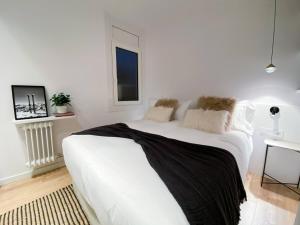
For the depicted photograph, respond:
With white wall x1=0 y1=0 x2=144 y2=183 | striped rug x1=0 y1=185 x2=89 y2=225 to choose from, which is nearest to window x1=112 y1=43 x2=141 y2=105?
white wall x1=0 y1=0 x2=144 y2=183

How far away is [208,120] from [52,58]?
2387 millimetres

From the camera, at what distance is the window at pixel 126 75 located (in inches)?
119

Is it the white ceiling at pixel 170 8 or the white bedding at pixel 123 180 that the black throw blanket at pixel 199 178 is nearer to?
the white bedding at pixel 123 180

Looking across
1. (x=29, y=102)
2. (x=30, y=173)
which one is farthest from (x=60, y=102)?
(x=30, y=173)

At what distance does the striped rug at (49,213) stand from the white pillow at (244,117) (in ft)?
6.79

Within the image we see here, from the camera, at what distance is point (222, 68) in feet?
7.73

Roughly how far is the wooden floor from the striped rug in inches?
5.3

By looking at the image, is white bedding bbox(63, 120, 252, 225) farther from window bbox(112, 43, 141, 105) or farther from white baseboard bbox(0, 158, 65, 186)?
window bbox(112, 43, 141, 105)

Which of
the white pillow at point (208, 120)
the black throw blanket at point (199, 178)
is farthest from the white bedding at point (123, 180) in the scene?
the white pillow at point (208, 120)

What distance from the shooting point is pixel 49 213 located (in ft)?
4.77

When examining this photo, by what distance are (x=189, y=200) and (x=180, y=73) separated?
2.54 meters

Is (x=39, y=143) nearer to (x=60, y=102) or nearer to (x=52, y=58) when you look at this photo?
(x=60, y=102)

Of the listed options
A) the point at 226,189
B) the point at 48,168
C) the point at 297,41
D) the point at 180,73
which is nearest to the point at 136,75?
the point at 180,73

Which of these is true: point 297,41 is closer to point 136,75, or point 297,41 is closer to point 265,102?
point 265,102
